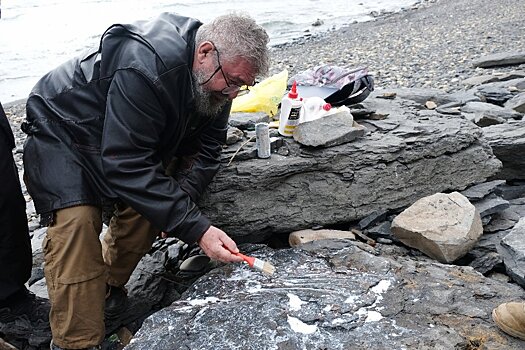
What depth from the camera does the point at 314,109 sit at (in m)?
4.26

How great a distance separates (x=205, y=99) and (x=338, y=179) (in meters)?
1.26

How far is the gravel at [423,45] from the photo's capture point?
10.3 meters

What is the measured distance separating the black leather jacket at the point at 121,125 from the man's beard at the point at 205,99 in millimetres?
43

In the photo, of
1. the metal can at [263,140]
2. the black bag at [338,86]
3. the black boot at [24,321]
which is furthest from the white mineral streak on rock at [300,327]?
the black bag at [338,86]

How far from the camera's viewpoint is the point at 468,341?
9.05 ft

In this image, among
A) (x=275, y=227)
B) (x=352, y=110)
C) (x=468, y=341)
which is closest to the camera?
(x=468, y=341)

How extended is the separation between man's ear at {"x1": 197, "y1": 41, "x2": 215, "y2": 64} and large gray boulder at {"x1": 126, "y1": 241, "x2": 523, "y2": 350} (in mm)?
1251

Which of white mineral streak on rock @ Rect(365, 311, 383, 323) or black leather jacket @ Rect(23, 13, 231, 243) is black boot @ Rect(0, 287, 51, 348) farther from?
white mineral streak on rock @ Rect(365, 311, 383, 323)

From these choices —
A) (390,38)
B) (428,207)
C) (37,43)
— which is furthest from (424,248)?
(37,43)

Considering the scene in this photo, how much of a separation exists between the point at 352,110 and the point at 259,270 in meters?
1.83

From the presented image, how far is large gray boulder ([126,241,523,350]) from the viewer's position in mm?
2809

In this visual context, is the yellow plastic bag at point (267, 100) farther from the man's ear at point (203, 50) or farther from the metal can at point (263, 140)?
the man's ear at point (203, 50)

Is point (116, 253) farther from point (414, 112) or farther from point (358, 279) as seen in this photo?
point (414, 112)

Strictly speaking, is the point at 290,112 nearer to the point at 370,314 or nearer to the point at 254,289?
the point at 254,289
